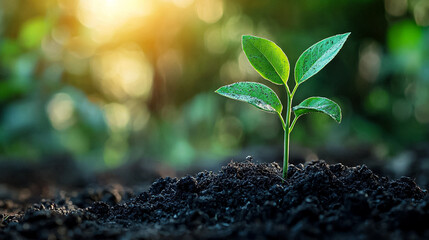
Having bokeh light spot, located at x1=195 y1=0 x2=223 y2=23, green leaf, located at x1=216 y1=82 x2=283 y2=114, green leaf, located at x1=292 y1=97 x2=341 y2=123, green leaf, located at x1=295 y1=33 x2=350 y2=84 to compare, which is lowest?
green leaf, located at x1=292 y1=97 x2=341 y2=123

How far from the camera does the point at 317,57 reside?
4.15 feet

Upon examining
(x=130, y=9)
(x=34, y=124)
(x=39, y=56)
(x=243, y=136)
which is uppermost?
(x=130, y=9)

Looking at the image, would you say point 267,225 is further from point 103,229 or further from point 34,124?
point 34,124

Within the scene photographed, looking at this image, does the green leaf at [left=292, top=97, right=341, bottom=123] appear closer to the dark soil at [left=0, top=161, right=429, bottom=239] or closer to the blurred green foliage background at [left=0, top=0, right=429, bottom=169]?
the dark soil at [left=0, top=161, right=429, bottom=239]

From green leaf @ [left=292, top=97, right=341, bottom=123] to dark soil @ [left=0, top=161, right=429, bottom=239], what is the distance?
190 mm

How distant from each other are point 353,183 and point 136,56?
6294 mm

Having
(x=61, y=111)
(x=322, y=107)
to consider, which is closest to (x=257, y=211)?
(x=322, y=107)

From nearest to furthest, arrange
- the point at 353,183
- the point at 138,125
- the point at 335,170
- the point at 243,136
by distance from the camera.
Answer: the point at 353,183, the point at 335,170, the point at 138,125, the point at 243,136

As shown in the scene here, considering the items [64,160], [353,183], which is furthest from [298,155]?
[353,183]

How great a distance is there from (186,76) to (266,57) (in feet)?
19.9

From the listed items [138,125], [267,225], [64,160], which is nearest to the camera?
[267,225]

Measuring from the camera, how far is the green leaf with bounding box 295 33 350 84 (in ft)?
3.99

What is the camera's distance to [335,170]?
1.41 metres

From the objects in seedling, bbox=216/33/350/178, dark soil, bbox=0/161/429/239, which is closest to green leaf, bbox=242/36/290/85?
seedling, bbox=216/33/350/178
